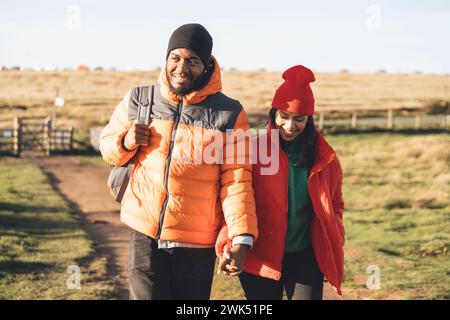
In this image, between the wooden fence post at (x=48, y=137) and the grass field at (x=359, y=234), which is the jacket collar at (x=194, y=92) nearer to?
the grass field at (x=359, y=234)

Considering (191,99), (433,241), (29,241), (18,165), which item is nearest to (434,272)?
(433,241)

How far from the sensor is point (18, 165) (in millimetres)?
23562

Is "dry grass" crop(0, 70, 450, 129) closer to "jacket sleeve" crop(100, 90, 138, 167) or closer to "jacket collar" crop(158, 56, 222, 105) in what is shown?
"jacket sleeve" crop(100, 90, 138, 167)

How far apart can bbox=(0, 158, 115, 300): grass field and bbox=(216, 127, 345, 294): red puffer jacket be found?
14.4ft

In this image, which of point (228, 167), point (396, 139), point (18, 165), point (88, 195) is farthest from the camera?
point (396, 139)

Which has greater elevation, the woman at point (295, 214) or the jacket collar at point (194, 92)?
the jacket collar at point (194, 92)

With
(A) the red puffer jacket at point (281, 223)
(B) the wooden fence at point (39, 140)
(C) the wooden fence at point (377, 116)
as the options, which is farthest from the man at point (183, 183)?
(C) the wooden fence at point (377, 116)

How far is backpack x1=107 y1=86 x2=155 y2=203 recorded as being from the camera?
3951mm

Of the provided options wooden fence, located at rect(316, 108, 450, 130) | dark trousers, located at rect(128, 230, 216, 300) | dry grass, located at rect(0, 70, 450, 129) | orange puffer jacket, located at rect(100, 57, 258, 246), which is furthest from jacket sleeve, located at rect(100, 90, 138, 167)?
dry grass, located at rect(0, 70, 450, 129)

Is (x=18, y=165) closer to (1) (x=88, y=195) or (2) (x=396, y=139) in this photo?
(1) (x=88, y=195)

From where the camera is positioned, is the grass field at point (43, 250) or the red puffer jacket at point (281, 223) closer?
the red puffer jacket at point (281, 223)

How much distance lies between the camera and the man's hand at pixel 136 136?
3.85 metres

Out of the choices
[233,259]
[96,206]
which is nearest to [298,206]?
[233,259]
